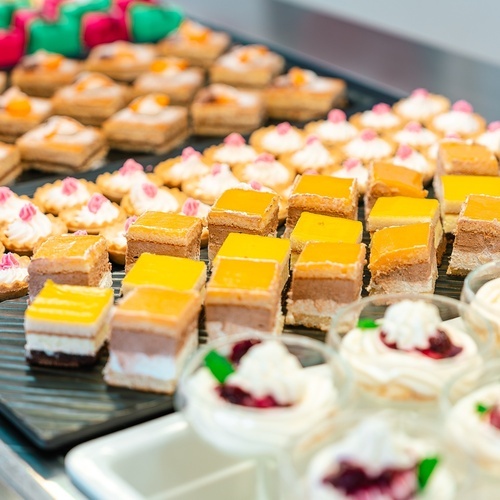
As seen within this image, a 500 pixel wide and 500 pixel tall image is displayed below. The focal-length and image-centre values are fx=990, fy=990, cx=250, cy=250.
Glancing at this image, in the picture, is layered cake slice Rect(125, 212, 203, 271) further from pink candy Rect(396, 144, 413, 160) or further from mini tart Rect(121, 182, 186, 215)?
pink candy Rect(396, 144, 413, 160)

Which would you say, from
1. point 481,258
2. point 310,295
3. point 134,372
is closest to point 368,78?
point 481,258

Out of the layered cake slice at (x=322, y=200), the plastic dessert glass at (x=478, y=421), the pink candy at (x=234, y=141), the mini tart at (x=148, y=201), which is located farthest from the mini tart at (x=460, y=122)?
the plastic dessert glass at (x=478, y=421)

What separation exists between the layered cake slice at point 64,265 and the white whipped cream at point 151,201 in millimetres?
1006

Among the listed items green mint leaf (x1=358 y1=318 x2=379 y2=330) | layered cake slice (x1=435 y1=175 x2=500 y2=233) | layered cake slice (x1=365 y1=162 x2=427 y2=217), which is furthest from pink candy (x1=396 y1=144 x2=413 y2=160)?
green mint leaf (x1=358 y1=318 x2=379 y2=330)

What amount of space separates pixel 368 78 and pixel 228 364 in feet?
12.5

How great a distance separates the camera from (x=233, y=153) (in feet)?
16.2

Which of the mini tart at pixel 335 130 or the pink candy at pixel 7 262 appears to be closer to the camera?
the pink candy at pixel 7 262

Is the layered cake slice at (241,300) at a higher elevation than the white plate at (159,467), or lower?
higher

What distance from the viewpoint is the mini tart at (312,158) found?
4.81m

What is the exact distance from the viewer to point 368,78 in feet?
19.4

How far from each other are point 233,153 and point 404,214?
1469 millimetres

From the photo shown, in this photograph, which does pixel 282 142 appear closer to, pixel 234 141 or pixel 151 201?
pixel 234 141

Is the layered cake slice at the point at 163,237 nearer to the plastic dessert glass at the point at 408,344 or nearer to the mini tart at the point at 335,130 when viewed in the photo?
the plastic dessert glass at the point at 408,344

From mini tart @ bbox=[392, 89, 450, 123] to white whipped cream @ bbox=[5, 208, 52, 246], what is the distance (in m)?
2.20
